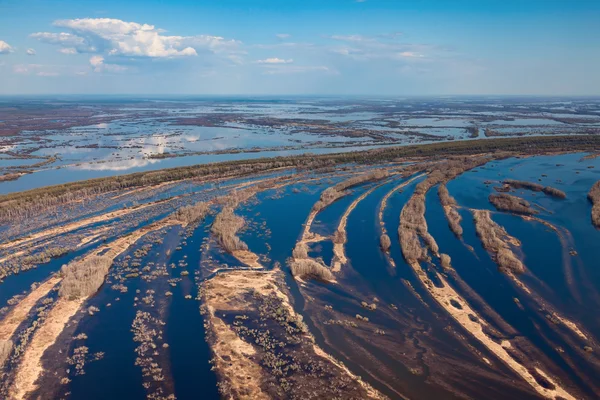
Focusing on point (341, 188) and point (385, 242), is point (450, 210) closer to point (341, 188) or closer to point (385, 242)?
point (385, 242)

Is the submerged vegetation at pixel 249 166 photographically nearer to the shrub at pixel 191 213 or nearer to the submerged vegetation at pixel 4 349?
the shrub at pixel 191 213

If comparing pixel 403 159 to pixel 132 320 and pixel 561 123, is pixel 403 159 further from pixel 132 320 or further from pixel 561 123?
pixel 561 123

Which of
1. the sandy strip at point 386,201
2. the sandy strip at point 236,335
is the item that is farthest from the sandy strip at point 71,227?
the sandy strip at point 386,201

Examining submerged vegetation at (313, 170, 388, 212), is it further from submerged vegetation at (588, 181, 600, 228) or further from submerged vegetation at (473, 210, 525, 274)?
submerged vegetation at (588, 181, 600, 228)

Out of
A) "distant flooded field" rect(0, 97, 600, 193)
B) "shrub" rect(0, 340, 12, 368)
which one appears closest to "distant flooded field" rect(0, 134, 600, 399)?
"shrub" rect(0, 340, 12, 368)

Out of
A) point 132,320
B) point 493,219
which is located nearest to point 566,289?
point 493,219
